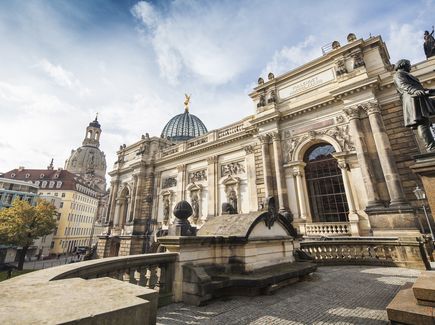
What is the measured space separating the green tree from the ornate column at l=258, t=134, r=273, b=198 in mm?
34602

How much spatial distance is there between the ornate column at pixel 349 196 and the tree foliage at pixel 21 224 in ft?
132

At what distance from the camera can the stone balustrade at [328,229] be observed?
13.2m

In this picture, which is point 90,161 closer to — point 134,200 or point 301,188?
point 134,200

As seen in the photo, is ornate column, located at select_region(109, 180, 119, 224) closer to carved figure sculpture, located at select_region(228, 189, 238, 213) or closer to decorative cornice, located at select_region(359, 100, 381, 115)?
carved figure sculpture, located at select_region(228, 189, 238, 213)

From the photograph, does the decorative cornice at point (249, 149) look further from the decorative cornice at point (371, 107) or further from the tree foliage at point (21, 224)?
the tree foliage at point (21, 224)

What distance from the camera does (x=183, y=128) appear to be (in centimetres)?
3912

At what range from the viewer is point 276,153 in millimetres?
17016

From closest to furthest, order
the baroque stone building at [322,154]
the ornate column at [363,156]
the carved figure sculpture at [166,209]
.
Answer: the ornate column at [363,156]
the baroque stone building at [322,154]
the carved figure sculpture at [166,209]

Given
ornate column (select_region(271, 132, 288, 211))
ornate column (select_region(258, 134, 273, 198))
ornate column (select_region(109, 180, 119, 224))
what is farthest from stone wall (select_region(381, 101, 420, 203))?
ornate column (select_region(109, 180, 119, 224))

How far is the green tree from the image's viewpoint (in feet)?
98.4

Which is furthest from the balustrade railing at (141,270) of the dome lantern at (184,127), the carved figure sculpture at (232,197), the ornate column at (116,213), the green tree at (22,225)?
the green tree at (22,225)

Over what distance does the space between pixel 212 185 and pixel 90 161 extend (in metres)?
86.2

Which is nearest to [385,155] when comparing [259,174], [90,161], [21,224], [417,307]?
[259,174]

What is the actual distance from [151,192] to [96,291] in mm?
26503
